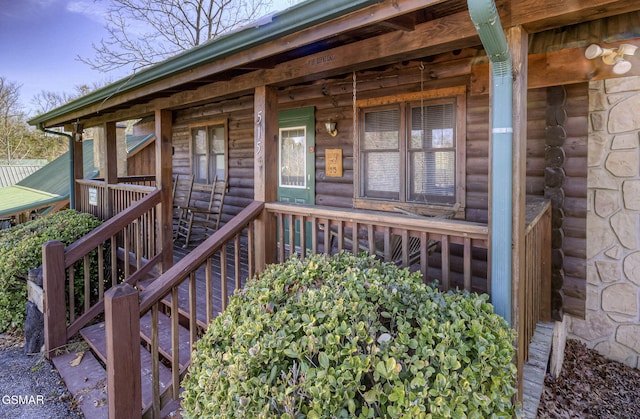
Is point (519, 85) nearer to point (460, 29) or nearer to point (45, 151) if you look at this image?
point (460, 29)

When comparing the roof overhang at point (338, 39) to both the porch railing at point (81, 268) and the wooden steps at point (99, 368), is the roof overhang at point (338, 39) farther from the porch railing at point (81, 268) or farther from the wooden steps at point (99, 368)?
the wooden steps at point (99, 368)

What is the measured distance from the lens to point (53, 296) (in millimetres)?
3559

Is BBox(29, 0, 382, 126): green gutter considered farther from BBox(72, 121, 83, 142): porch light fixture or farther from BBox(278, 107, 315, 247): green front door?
BBox(72, 121, 83, 142): porch light fixture

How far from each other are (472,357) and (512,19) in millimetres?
1546

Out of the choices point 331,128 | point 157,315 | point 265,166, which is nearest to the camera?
point 157,315

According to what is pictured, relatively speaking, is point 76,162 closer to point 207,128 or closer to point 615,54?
point 207,128

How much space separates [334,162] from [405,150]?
101cm

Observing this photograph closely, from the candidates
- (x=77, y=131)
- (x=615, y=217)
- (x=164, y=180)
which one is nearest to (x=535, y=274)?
(x=615, y=217)

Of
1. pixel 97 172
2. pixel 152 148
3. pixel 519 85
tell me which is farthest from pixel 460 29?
pixel 152 148

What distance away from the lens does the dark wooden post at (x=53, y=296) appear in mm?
3494

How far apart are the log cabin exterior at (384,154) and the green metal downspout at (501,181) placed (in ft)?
0.14

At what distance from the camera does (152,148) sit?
11.8 meters

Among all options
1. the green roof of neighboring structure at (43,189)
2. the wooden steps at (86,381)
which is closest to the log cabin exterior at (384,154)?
the wooden steps at (86,381)

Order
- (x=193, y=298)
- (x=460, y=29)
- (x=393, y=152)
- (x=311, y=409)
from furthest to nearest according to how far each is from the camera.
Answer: (x=393, y=152) < (x=193, y=298) < (x=460, y=29) < (x=311, y=409)
